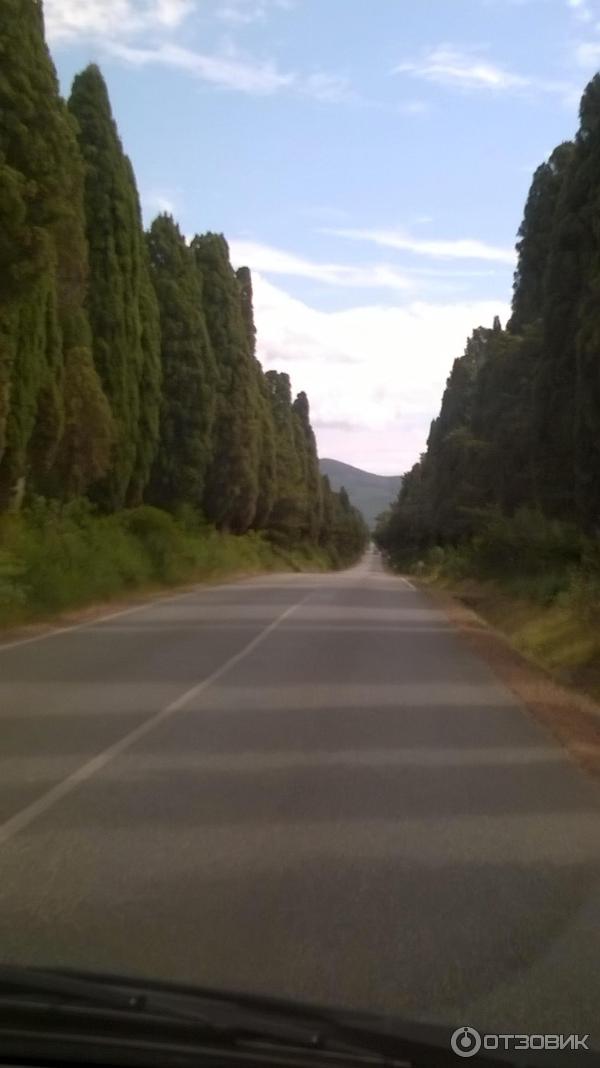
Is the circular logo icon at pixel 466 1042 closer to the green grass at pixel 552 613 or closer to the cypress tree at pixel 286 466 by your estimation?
the green grass at pixel 552 613

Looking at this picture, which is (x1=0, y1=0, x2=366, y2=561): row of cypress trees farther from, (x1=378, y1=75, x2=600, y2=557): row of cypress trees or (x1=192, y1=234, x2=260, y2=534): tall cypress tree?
(x1=378, y1=75, x2=600, y2=557): row of cypress trees

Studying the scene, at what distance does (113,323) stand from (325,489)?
9372 cm

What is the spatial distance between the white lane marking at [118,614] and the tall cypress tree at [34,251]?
315cm

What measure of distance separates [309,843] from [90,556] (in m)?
26.1

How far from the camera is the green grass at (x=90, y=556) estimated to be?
27.7 m

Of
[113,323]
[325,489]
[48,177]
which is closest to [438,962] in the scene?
[48,177]

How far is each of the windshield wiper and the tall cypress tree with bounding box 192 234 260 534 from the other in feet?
176

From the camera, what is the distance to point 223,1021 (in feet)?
14.9

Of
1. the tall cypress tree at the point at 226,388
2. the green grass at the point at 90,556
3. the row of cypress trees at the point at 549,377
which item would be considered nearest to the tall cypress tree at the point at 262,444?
the tall cypress tree at the point at 226,388

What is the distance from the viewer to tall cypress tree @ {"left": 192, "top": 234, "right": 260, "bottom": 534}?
5925 cm

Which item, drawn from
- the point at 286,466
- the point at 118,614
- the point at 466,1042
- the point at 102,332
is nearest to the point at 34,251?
the point at 118,614

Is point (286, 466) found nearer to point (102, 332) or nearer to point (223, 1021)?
point (102, 332)

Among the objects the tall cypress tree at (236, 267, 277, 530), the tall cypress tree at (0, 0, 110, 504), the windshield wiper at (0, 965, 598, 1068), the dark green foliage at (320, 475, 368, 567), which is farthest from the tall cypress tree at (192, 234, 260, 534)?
the dark green foliage at (320, 475, 368, 567)

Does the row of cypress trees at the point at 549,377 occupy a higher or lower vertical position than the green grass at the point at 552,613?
higher
